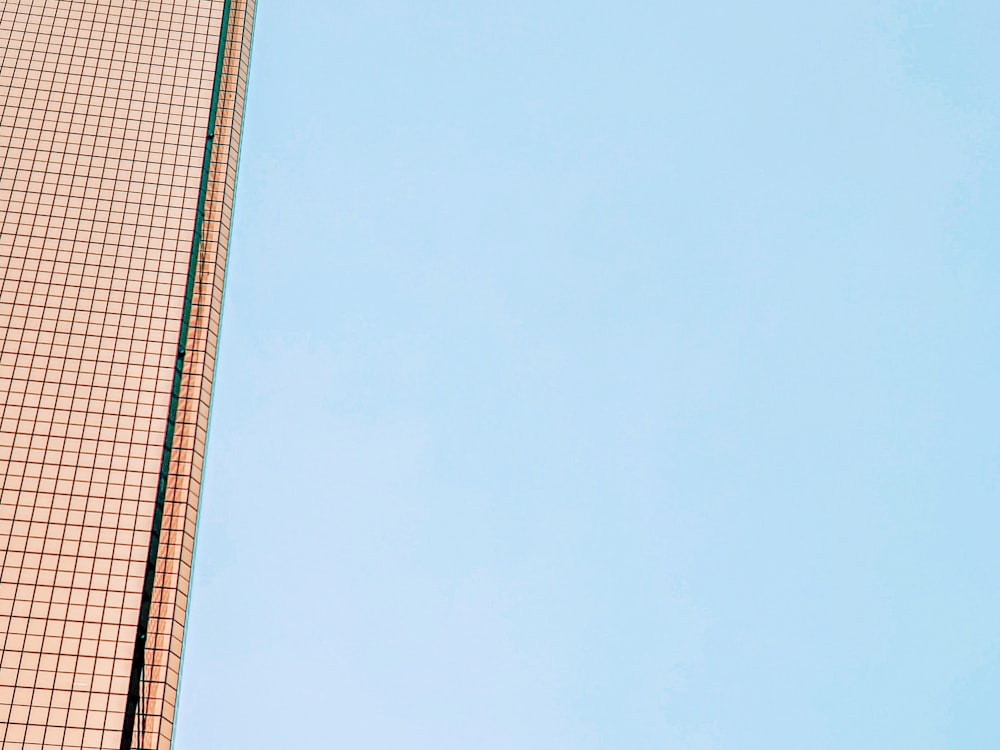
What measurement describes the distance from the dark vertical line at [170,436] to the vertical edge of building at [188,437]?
49 mm

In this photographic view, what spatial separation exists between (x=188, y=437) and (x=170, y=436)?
0.89m

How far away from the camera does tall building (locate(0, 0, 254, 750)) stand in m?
46.0

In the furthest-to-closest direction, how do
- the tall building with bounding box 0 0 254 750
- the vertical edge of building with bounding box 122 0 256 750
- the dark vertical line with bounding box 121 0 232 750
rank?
the vertical edge of building with bounding box 122 0 256 750 → the tall building with bounding box 0 0 254 750 → the dark vertical line with bounding box 121 0 232 750

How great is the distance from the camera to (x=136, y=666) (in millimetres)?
45875

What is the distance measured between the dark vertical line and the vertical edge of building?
5 cm

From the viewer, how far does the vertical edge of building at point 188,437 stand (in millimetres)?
46500

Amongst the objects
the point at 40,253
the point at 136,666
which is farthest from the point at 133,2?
the point at 136,666

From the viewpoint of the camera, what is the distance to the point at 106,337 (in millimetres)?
53719

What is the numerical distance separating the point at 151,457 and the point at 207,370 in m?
5.21

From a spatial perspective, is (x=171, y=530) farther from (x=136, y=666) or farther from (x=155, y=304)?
(x=155, y=304)

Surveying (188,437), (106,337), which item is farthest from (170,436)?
(106,337)

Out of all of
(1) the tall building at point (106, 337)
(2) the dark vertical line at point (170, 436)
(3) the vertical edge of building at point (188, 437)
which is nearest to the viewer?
(2) the dark vertical line at point (170, 436)

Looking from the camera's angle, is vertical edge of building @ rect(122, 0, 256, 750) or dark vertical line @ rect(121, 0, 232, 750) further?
vertical edge of building @ rect(122, 0, 256, 750)

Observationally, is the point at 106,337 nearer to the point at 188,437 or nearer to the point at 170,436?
the point at 170,436
